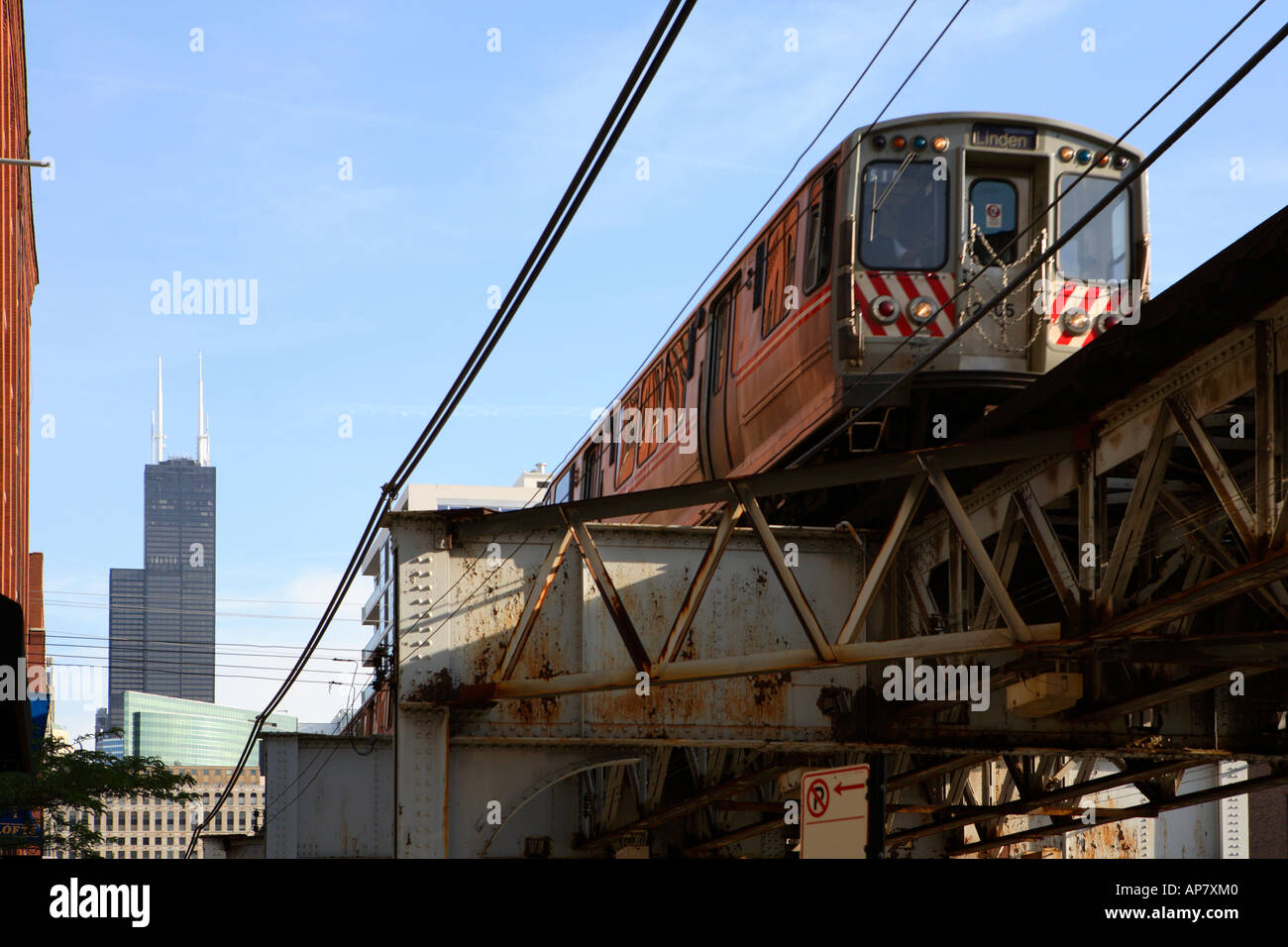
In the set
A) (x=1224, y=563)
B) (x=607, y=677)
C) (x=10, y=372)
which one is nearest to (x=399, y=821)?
(x=607, y=677)

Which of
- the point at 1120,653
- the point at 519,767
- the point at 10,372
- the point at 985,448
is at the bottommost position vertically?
the point at 519,767

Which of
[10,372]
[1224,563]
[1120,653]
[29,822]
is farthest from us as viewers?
[10,372]

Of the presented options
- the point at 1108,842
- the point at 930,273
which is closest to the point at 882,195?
the point at 930,273

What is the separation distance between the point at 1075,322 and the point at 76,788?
859 inches

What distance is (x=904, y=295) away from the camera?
1478cm

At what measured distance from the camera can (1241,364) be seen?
9398 millimetres

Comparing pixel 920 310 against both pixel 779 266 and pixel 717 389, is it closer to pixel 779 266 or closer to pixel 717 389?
pixel 779 266

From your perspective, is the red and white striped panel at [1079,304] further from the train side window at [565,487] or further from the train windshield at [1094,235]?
the train side window at [565,487]

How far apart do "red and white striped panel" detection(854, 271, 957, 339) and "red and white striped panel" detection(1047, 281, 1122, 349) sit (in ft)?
3.04

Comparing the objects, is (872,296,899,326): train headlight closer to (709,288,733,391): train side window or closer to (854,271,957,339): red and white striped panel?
(854,271,957,339): red and white striped panel

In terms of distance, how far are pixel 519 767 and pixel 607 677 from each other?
1873 millimetres

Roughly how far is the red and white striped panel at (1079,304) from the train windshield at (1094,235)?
0.19m
